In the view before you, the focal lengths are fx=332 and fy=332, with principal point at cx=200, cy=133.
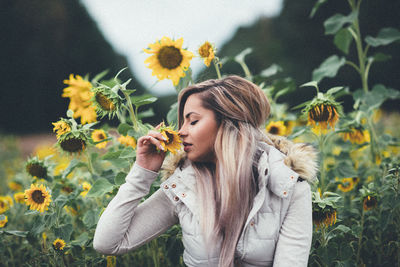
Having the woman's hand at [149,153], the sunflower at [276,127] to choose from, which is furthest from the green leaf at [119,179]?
the sunflower at [276,127]

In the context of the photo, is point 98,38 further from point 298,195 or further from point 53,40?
point 298,195

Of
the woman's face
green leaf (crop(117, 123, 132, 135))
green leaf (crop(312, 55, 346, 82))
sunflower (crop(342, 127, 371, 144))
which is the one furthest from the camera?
green leaf (crop(312, 55, 346, 82))

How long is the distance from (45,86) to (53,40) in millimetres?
1324

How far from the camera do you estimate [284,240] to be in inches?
46.6

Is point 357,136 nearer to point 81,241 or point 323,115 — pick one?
point 323,115

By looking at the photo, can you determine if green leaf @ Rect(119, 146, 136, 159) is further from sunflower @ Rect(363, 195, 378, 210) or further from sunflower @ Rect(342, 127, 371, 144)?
sunflower @ Rect(342, 127, 371, 144)

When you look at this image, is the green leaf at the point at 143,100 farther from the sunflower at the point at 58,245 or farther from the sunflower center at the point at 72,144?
the sunflower at the point at 58,245

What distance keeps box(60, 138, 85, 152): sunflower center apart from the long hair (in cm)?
47

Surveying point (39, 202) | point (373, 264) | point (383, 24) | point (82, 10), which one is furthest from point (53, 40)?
point (373, 264)

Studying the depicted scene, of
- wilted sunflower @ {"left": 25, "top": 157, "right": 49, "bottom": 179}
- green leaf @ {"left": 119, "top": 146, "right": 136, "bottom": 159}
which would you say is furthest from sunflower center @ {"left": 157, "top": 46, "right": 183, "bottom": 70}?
wilted sunflower @ {"left": 25, "top": 157, "right": 49, "bottom": 179}

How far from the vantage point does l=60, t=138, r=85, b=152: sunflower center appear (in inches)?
54.8

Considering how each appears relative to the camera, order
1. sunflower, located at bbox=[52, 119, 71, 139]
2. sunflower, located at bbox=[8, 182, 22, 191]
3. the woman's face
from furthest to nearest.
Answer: sunflower, located at bbox=[8, 182, 22, 191] < sunflower, located at bbox=[52, 119, 71, 139] < the woman's face

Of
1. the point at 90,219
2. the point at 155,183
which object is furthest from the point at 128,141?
the point at 90,219

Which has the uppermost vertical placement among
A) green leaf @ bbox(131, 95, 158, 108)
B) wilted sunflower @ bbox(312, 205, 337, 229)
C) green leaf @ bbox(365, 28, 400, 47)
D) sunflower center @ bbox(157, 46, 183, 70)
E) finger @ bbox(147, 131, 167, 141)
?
sunflower center @ bbox(157, 46, 183, 70)
